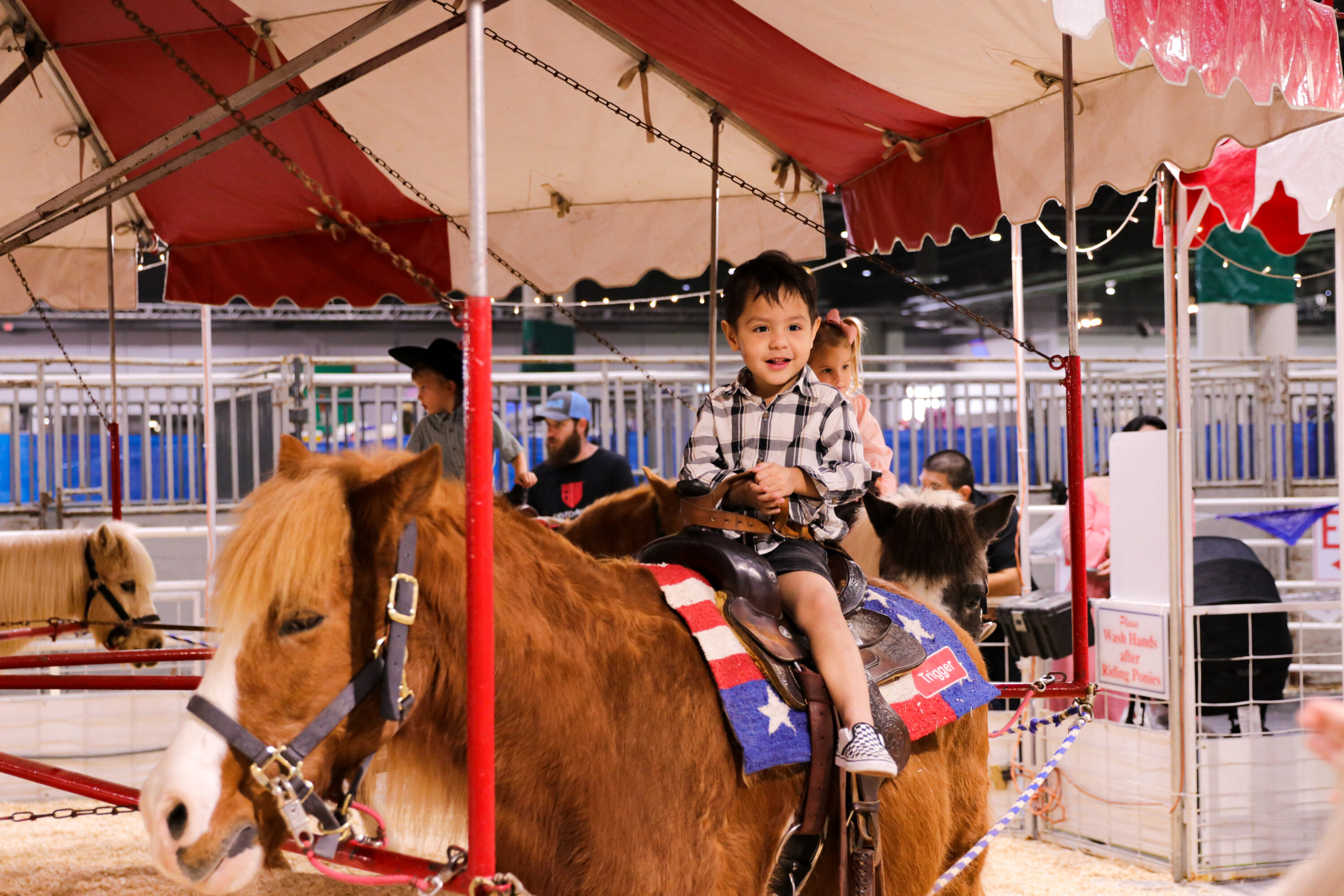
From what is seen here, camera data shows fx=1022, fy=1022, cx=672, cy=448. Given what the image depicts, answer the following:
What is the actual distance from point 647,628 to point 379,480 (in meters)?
0.54

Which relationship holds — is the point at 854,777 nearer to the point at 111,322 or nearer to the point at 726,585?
the point at 726,585

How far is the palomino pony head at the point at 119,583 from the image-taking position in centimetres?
467

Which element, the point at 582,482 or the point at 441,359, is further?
the point at 582,482

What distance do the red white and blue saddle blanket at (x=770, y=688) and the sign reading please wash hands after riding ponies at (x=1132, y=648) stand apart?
2.43 metres

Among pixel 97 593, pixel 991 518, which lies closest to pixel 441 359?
pixel 97 593

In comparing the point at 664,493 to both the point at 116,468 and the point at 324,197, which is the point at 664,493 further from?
the point at 116,468

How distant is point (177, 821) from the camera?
118cm

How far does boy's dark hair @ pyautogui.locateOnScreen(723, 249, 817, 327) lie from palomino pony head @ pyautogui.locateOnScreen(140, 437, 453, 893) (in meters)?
0.96

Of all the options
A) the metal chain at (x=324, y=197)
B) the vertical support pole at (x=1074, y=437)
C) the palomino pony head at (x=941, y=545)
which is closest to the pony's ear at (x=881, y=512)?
the palomino pony head at (x=941, y=545)

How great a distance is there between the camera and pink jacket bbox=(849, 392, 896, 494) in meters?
3.67

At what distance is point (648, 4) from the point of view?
289cm

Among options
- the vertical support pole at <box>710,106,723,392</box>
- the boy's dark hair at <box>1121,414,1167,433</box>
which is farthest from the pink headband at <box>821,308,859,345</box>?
the boy's dark hair at <box>1121,414,1167,433</box>

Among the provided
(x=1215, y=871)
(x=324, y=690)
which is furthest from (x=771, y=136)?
(x=1215, y=871)

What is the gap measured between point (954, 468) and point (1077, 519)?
2.47 meters
